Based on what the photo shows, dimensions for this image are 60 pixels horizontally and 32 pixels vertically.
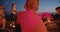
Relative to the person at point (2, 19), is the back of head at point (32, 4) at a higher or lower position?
higher

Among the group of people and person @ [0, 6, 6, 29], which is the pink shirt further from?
person @ [0, 6, 6, 29]

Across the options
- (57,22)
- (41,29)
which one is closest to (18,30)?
(41,29)

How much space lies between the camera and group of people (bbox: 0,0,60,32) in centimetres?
107

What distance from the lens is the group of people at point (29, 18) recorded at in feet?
3.50

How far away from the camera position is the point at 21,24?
1.08 metres

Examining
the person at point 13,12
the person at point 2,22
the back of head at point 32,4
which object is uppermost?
the back of head at point 32,4

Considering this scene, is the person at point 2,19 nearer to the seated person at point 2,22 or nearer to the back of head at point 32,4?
the seated person at point 2,22

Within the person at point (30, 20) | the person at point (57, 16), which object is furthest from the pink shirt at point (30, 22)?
the person at point (57, 16)

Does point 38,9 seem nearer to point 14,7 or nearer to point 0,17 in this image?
point 14,7

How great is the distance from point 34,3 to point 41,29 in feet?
0.75

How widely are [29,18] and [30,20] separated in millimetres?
20

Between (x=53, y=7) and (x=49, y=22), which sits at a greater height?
(x=53, y=7)

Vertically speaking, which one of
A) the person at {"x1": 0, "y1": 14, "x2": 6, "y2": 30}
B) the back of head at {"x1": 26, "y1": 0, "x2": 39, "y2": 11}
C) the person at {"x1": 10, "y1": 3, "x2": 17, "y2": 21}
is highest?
the back of head at {"x1": 26, "y1": 0, "x2": 39, "y2": 11}

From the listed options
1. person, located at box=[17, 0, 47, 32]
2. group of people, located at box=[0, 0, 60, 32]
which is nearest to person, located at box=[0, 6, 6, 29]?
group of people, located at box=[0, 0, 60, 32]
